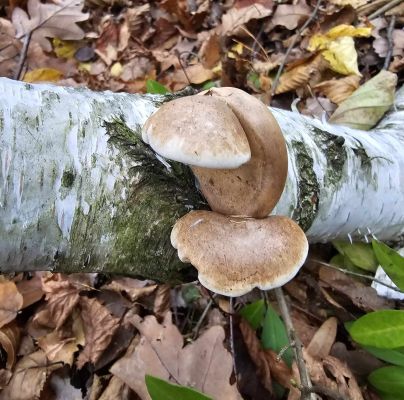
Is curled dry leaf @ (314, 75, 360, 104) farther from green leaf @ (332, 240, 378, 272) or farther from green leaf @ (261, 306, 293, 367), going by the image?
green leaf @ (261, 306, 293, 367)

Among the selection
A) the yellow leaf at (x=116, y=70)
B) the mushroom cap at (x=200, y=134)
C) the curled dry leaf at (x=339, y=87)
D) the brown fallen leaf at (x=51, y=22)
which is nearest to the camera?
the mushroom cap at (x=200, y=134)

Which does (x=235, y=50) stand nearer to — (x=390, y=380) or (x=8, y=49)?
(x=8, y=49)

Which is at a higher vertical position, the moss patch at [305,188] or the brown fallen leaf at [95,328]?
the moss patch at [305,188]

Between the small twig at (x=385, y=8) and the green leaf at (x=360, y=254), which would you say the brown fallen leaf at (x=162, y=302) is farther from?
the small twig at (x=385, y=8)

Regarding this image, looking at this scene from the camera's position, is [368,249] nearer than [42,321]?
Yes

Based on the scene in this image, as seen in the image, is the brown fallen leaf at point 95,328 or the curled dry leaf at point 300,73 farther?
the curled dry leaf at point 300,73

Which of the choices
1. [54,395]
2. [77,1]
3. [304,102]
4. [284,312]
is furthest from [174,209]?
[77,1]

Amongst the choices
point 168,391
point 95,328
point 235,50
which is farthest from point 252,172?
point 235,50

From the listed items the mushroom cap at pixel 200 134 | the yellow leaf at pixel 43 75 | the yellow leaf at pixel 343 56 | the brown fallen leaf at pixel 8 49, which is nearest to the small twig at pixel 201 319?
the mushroom cap at pixel 200 134

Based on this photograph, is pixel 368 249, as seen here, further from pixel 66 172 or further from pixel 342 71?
pixel 66 172
